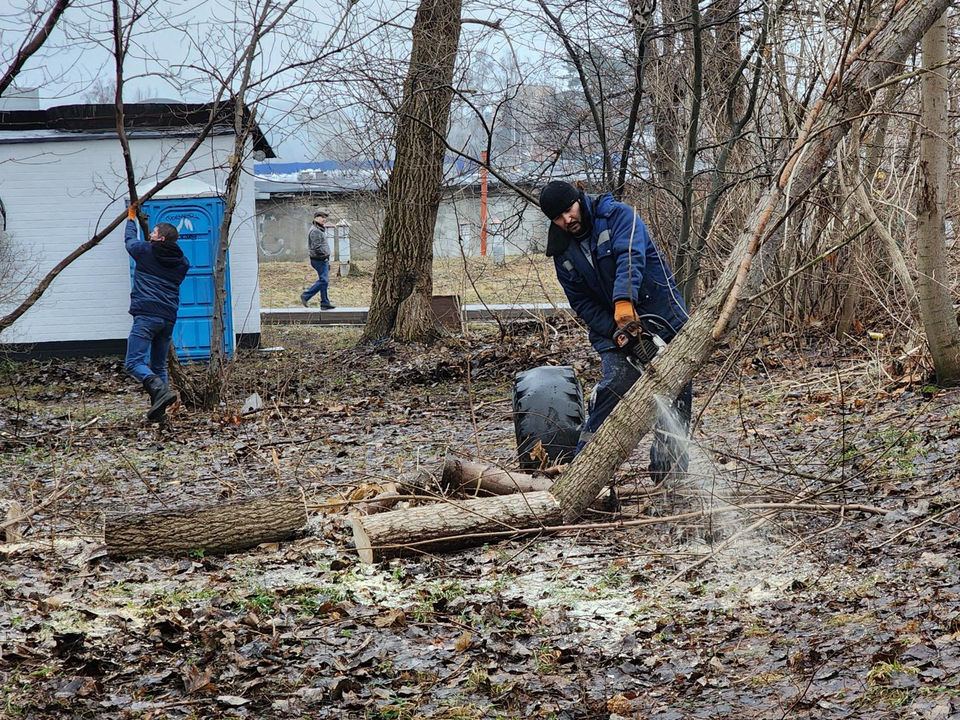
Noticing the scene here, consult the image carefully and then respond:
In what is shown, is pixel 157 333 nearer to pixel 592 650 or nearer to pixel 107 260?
pixel 107 260

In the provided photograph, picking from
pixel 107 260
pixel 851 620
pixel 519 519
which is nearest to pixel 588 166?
pixel 519 519

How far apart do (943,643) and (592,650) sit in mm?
1332

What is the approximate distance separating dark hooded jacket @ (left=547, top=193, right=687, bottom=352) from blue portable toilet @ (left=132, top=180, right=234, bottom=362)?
9544 millimetres

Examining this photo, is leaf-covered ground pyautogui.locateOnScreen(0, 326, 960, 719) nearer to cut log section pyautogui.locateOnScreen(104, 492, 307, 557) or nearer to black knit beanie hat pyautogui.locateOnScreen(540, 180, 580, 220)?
cut log section pyautogui.locateOnScreen(104, 492, 307, 557)

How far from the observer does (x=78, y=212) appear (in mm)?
15445

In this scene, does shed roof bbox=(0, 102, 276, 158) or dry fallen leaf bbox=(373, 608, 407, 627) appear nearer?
dry fallen leaf bbox=(373, 608, 407, 627)

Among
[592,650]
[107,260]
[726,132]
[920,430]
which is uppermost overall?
[726,132]

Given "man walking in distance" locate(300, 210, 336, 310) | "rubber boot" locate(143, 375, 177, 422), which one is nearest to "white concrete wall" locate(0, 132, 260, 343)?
"rubber boot" locate(143, 375, 177, 422)

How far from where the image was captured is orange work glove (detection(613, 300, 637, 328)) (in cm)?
593

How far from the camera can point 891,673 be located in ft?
11.1

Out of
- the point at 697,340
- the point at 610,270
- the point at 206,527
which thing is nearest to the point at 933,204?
the point at 610,270

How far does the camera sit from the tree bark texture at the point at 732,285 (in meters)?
5.25

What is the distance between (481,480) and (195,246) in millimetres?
10517

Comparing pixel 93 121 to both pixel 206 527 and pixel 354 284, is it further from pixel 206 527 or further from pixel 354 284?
pixel 354 284
